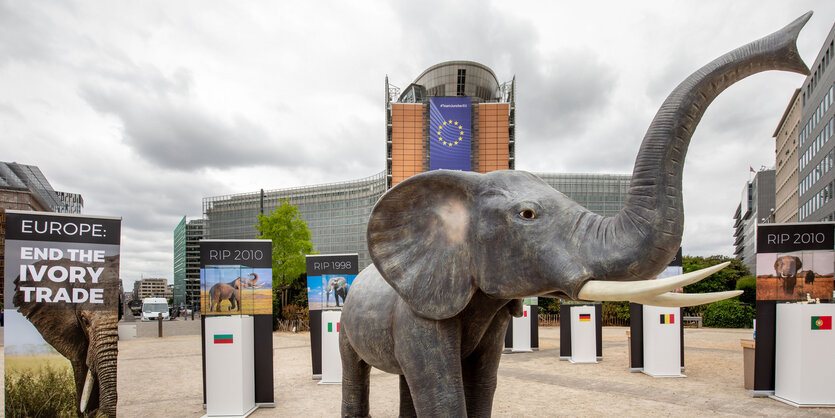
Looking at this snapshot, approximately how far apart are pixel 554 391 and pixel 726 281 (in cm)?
2048

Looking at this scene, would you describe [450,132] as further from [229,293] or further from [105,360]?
[105,360]

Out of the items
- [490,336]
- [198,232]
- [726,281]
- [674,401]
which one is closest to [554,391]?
[674,401]

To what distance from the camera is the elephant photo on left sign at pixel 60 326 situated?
445 cm

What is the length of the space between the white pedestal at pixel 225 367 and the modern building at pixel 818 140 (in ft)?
138

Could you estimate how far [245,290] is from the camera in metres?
7.53

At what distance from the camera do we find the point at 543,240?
2258 millimetres

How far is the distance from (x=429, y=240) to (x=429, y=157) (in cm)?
4162

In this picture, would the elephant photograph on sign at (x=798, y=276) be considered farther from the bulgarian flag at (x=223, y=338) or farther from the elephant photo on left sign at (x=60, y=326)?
the elephant photo on left sign at (x=60, y=326)

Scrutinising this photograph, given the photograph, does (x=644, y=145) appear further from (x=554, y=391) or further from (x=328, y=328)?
(x=328, y=328)

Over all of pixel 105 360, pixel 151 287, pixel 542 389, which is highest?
pixel 105 360

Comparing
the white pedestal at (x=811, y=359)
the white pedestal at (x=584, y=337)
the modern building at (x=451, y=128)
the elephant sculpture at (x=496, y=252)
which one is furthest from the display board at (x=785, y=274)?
the modern building at (x=451, y=128)

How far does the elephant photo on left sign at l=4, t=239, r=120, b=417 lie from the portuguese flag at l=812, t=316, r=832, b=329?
943cm

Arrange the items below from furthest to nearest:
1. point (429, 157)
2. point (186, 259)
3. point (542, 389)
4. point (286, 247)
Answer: point (186, 259) < point (429, 157) < point (286, 247) < point (542, 389)

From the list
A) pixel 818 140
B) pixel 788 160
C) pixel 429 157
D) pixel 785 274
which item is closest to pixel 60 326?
pixel 785 274
